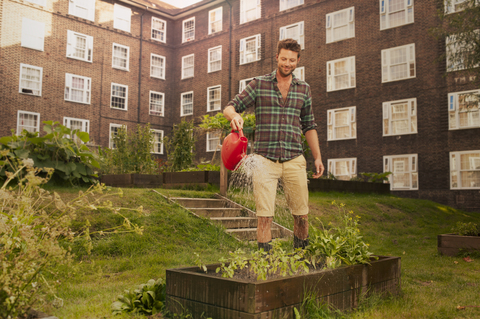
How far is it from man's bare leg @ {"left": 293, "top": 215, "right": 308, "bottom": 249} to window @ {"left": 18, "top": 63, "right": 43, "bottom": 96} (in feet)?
77.8

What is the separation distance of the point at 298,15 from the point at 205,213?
19663 mm

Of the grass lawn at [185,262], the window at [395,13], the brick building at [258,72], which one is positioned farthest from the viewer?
the window at [395,13]

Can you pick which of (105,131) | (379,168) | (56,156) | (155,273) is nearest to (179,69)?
(105,131)

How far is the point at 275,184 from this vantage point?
3.70m

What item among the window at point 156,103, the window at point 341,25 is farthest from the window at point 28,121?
the window at point 341,25

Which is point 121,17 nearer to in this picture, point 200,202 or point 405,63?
point 405,63

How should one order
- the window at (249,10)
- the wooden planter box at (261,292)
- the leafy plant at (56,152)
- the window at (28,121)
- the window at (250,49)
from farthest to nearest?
the window at (249,10) < the window at (250,49) < the window at (28,121) < the leafy plant at (56,152) < the wooden planter box at (261,292)

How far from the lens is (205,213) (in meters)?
7.81

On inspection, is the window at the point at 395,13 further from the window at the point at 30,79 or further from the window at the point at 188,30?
the window at the point at 30,79

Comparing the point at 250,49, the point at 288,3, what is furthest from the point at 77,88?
the point at 288,3

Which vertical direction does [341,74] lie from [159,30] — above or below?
below

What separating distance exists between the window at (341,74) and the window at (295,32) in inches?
98.8

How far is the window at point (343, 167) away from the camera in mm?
20953

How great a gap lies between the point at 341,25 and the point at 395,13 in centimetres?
294
